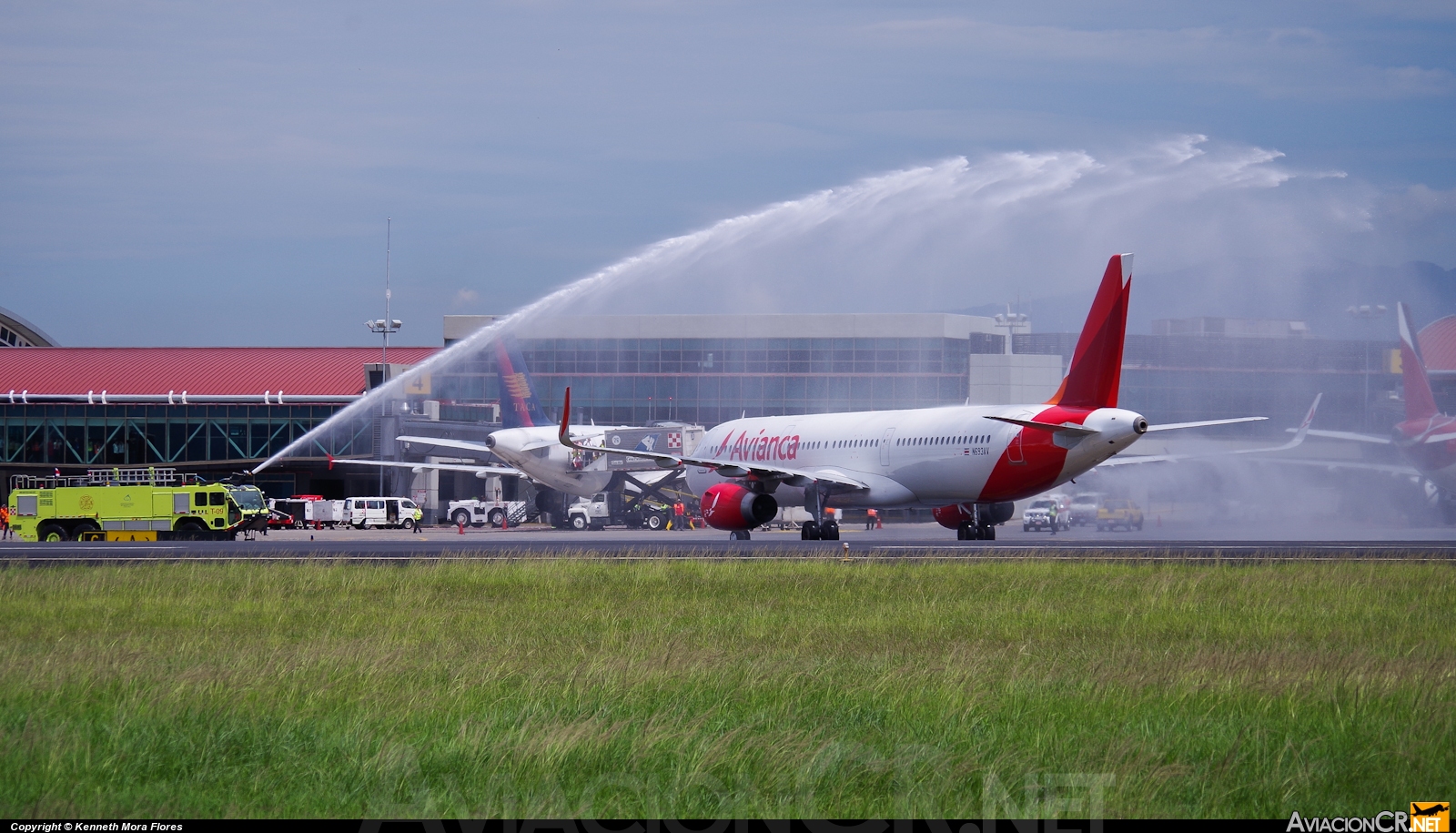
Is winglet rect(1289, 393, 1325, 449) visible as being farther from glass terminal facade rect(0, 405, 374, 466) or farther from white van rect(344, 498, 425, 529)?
glass terminal facade rect(0, 405, 374, 466)

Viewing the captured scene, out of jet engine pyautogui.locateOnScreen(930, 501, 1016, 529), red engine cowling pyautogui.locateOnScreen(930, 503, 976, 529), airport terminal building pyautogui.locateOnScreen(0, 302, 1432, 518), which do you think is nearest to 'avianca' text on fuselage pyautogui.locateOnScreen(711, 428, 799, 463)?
red engine cowling pyautogui.locateOnScreen(930, 503, 976, 529)

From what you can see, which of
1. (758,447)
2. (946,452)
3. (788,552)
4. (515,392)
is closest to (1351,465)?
(946,452)

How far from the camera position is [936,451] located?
4328cm

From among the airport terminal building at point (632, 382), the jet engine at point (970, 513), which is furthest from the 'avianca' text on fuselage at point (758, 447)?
the airport terminal building at point (632, 382)

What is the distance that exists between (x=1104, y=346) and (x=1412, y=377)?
16148 mm

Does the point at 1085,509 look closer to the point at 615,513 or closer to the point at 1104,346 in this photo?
the point at 615,513

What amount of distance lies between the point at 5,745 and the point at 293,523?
250 feet

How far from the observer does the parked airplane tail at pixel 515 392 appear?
73.2m

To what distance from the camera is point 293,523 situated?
8250 cm

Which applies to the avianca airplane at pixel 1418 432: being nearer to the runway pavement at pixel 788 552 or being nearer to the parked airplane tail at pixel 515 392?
the runway pavement at pixel 788 552

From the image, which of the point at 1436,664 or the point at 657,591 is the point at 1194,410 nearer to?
the point at 657,591

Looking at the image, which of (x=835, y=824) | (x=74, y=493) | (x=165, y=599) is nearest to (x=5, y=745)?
(x=835, y=824)

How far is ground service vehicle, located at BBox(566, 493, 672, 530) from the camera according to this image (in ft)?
255

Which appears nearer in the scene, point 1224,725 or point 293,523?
point 1224,725
